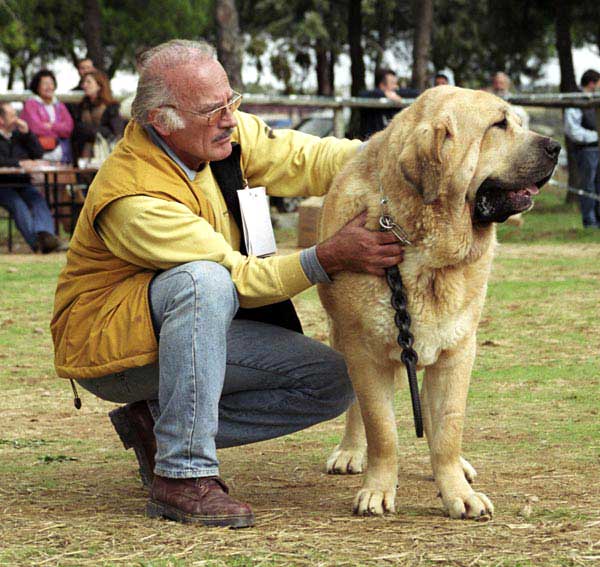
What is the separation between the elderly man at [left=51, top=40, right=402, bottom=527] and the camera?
3.17 m

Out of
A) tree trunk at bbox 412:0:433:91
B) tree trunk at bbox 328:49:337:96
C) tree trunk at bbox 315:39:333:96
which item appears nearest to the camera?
tree trunk at bbox 412:0:433:91

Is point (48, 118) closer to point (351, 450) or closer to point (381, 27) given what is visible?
point (351, 450)

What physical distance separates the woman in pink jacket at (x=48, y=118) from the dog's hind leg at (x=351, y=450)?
8593 mm

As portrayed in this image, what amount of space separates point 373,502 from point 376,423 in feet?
0.80

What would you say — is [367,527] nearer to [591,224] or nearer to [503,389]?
[503,389]

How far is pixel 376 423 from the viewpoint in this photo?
337 cm

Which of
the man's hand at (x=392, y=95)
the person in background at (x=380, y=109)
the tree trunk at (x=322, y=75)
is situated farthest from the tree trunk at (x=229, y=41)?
the tree trunk at (x=322, y=75)

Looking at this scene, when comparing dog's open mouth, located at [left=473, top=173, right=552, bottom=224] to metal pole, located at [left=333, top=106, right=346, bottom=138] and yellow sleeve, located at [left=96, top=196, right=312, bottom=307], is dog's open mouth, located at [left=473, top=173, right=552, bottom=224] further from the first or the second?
metal pole, located at [left=333, top=106, right=346, bottom=138]

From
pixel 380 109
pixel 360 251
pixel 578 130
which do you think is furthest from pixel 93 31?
pixel 360 251

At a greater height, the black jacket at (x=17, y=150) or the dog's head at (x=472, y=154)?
the dog's head at (x=472, y=154)

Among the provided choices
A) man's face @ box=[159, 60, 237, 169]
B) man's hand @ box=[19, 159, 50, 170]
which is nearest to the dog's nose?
man's face @ box=[159, 60, 237, 169]

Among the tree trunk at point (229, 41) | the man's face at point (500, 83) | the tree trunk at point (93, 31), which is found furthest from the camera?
the tree trunk at point (93, 31)

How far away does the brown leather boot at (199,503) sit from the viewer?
10.3 feet

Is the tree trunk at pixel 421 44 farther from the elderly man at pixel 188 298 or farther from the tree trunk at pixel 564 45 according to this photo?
the elderly man at pixel 188 298
